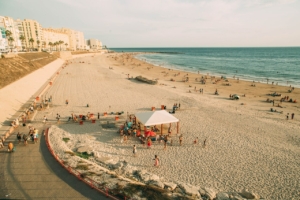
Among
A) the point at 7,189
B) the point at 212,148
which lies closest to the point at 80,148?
the point at 7,189

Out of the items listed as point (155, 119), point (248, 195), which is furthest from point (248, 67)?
point (248, 195)

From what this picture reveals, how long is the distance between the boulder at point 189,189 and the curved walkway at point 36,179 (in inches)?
152

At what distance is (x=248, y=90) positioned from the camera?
32.4 m

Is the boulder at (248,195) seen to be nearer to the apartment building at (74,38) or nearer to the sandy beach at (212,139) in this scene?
the sandy beach at (212,139)

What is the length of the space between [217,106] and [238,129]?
21.7 ft

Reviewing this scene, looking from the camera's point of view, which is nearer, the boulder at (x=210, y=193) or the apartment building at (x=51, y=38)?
the boulder at (x=210, y=193)

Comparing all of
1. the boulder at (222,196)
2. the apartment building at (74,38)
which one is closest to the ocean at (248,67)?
the boulder at (222,196)

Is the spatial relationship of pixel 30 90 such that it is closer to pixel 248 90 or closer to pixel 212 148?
pixel 212 148

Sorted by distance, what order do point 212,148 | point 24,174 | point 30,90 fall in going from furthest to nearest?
1. point 30,90
2. point 212,148
3. point 24,174

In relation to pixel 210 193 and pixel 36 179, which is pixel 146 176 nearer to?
pixel 210 193

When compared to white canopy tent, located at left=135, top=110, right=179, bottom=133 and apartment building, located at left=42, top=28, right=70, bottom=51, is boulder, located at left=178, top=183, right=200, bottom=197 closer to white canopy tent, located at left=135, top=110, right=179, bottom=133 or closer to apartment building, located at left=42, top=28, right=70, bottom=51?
white canopy tent, located at left=135, top=110, right=179, bottom=133

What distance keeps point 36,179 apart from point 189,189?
7.17 meters

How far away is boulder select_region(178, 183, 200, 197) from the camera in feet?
28.9

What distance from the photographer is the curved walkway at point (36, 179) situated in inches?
312
